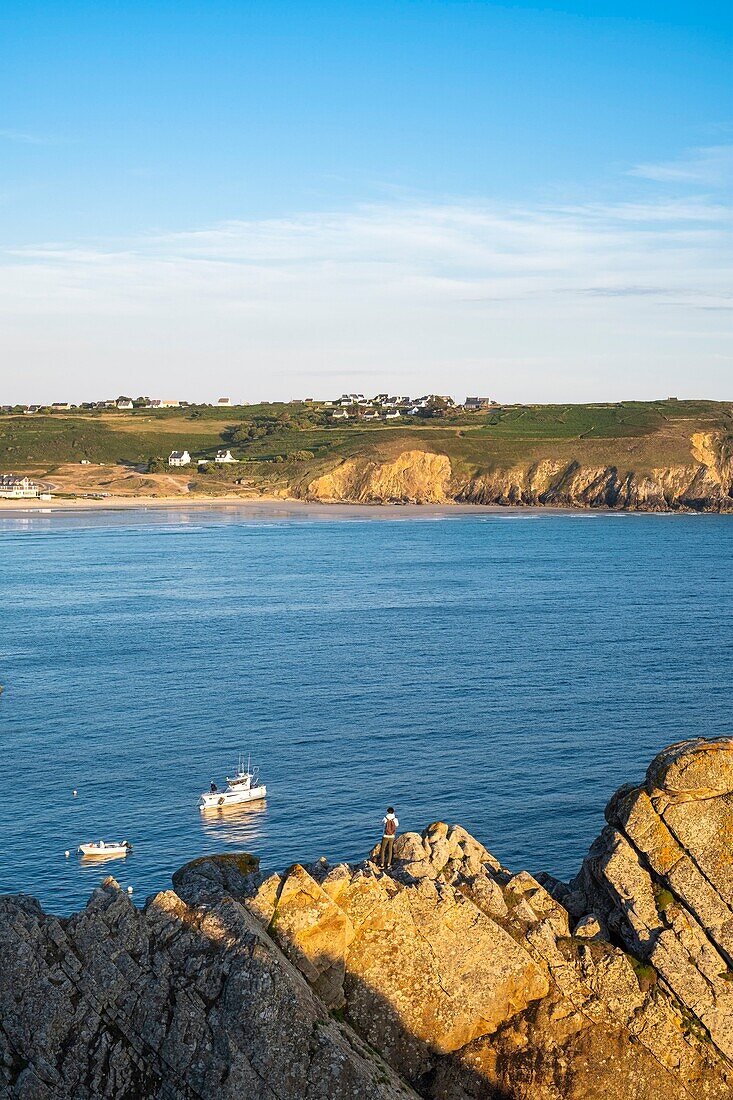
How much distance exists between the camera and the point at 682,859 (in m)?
24.1

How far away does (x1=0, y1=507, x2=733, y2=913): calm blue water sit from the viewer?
156ft


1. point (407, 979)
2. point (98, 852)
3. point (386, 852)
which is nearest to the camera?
point (407, 979)

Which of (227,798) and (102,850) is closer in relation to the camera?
(102,850)

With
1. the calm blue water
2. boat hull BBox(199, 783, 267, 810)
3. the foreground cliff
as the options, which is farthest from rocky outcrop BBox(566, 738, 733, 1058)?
boat hull BBox(199, 783, 267, 810)

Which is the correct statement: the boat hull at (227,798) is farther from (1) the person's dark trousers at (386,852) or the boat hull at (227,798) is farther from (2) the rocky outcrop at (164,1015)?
(2) the rocky outcrop at (164,1015)

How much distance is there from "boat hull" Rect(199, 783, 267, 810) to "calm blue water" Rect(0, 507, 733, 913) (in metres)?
0.72

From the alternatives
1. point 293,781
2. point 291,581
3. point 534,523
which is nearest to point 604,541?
point 534,523

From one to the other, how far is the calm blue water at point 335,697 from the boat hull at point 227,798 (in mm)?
721

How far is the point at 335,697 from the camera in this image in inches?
2744

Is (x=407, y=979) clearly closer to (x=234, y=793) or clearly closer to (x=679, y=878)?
(x=679, y=878)

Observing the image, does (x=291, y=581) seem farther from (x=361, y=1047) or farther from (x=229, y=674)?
(x=361, y=1047)

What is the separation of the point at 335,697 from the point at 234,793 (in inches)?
780

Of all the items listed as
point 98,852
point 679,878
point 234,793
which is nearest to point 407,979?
point 679,878

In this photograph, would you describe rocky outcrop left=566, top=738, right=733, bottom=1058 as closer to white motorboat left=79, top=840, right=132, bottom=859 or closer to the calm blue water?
the calm blue water
